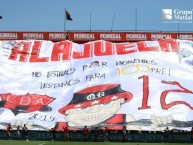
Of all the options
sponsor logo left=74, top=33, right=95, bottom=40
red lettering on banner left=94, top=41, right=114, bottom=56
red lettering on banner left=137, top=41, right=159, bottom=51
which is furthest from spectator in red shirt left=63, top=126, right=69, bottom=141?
sponsor logo left=74, top=33, right=95, bottom=40

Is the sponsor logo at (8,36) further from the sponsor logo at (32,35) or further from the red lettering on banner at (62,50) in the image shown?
the red lettering on banner at (62,50)

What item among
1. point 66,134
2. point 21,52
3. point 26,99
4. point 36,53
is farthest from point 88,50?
point 66,134

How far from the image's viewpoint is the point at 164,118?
4078 cm

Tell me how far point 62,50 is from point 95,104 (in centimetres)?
876

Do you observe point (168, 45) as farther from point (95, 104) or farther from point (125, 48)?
point (95, 104)

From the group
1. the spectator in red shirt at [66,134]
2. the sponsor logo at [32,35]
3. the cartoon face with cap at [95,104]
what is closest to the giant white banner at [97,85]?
the cartoon face with cap at [95,104]

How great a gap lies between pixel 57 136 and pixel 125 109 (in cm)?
668

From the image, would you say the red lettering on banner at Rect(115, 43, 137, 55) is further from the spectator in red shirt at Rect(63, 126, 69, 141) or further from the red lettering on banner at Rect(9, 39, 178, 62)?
the spectator in red shirt at Rect(63, 126, 69, 141)

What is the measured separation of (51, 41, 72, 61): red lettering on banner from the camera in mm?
47594

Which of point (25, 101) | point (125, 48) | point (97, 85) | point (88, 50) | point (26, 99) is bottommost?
point (25, 101)

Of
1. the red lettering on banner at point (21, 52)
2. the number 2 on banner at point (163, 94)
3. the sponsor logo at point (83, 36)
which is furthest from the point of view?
the sponsor logo at point (83, 36)

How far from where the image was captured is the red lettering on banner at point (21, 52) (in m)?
47.9

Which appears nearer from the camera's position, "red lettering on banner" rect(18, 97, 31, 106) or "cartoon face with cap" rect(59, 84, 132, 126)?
"cartoon face with cap" rect(59, 84, 132, 126)

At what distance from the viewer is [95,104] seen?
4225 cm
